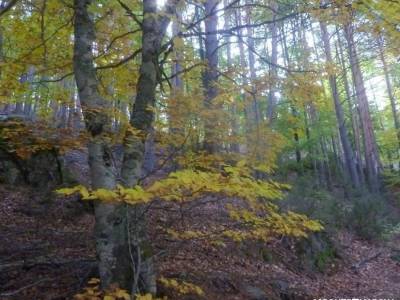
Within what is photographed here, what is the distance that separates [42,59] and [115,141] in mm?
2375

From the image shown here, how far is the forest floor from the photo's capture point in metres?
4.94

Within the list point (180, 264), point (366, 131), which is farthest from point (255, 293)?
point (366, 131)

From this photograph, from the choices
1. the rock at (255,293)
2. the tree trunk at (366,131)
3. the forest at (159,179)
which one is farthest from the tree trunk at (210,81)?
the tree trunk at (366,131)

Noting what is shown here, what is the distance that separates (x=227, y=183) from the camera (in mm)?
3148

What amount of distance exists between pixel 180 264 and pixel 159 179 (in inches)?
57.3

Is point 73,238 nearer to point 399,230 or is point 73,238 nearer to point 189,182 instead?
point 189,182

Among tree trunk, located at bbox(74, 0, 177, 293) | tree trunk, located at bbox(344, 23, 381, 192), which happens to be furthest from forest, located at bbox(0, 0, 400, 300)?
tree trunk, located at bbox(344, 23, 381, 192)

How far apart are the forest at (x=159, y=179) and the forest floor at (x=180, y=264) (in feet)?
0.11

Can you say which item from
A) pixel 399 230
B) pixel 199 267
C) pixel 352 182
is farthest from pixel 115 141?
pixel 352 182

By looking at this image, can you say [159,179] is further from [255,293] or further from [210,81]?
[210,81]

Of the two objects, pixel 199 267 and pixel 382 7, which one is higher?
pixel 382 7

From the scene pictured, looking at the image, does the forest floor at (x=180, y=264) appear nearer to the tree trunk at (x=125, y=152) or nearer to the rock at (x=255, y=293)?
the rock at (x=255, y=293)

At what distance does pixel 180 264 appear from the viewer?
6.17m

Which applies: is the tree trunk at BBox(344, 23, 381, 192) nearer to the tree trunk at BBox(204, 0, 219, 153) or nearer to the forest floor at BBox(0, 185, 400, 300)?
the forest floor at BBox(0, 185, 400, 300)
